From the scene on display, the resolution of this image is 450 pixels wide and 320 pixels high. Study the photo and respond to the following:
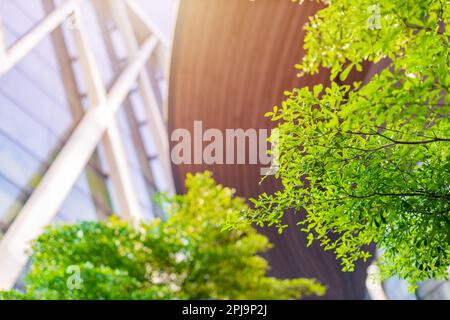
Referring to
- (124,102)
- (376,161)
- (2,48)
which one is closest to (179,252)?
(376,161)

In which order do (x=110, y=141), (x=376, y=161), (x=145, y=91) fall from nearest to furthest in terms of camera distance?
1. (x=376, y=161)
2. (x=110, y=141)
3. (x=145, y=91)

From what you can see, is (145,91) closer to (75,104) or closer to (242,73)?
(75,104)

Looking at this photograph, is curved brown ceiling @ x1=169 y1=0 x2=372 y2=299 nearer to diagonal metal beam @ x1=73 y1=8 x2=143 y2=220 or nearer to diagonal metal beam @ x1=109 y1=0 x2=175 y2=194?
diagonal metal beam @ x1=73 y1=8 x2=143 y2=220

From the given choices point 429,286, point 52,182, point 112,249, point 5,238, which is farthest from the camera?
point 52,182

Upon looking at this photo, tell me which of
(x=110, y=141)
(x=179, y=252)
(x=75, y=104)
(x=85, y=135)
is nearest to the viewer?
(x=179, y=252)

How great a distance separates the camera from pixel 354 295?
22.8 ft

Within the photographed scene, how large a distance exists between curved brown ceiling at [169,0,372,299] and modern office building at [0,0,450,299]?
0.02 meters

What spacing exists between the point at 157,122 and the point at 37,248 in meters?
12.0

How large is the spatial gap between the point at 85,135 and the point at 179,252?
20.8 ft

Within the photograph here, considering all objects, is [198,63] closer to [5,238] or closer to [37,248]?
[37,248]

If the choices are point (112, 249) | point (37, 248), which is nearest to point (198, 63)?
point (112, 249)

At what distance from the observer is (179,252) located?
6680mm

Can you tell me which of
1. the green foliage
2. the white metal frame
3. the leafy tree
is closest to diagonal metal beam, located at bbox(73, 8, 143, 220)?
the white metal frame

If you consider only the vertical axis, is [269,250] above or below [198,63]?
below
